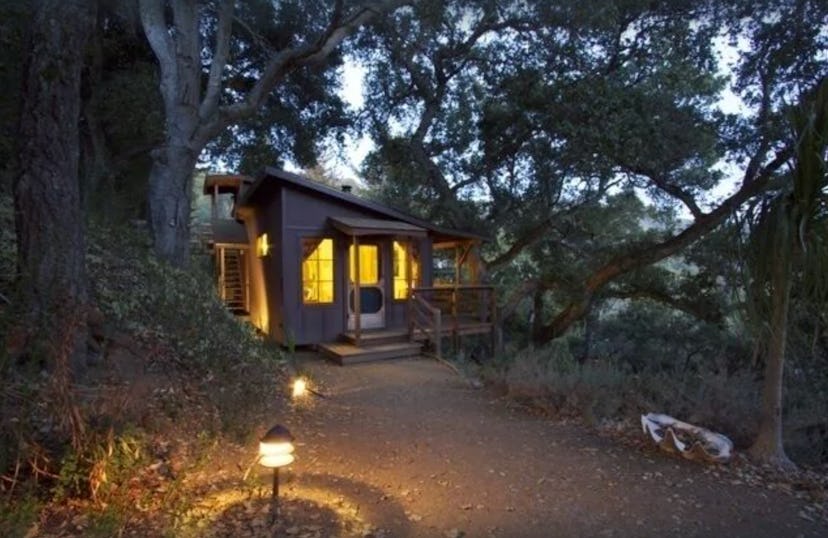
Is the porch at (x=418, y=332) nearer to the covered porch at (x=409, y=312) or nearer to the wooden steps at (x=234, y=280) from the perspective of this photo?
the covered porch at (x=409, y=312)

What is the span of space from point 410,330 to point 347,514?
7454 millimetres

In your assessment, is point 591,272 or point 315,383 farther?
point 591,272

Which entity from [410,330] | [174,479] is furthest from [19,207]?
[410,330]

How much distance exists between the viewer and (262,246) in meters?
12.6

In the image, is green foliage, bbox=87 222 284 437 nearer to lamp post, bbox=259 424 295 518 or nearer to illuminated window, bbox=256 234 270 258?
lamp post, bbox=259 424 295 518

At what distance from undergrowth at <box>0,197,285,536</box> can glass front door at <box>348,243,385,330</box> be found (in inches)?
154

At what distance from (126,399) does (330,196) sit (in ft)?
26.4

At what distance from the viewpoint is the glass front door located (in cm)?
1159

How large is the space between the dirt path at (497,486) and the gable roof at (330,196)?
5.68 metres

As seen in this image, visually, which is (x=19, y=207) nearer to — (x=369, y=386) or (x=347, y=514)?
(x=347, y=514)

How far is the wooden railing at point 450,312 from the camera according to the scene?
1097 centimetres

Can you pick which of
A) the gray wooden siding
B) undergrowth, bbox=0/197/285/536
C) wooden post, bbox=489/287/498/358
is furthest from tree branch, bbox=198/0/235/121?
wooden post, bbox=489/287/498/358

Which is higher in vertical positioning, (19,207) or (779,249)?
(19,207)

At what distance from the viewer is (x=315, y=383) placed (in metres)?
7.76
